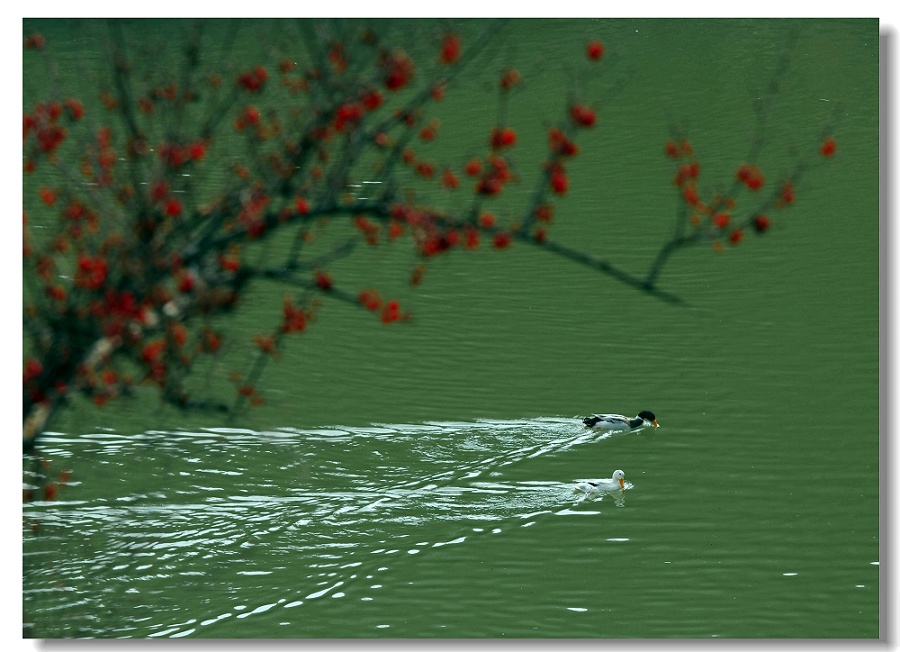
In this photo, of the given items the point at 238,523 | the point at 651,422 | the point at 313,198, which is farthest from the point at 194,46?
the point at 651,422

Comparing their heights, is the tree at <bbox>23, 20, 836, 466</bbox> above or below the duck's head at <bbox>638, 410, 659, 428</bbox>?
above

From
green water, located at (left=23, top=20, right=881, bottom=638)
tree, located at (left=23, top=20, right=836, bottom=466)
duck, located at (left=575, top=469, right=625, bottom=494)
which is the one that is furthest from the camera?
duck, located at (left=575, top=469, right=625, bottom=494)

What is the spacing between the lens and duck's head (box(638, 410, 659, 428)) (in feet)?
25.3

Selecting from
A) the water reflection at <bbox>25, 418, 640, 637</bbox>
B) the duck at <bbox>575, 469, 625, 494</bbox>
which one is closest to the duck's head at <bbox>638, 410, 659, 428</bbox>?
the water reflection at <bbox>25, 418, 640, 637</bbox>

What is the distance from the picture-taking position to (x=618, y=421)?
7.96 m

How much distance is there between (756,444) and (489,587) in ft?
6.97

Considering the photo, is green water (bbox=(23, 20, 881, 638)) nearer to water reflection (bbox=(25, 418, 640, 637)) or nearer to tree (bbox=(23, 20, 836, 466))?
water reflection (bbox=(25, 418, 640, 637))

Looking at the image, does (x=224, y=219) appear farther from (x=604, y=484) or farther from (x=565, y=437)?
(x=565, y=437)

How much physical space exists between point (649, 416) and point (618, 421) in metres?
0.27

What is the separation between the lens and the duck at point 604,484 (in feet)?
23.1

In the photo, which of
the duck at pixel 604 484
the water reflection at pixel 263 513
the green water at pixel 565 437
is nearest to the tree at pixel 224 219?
the green water at pixel 565 437

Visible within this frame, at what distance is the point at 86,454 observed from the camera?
6.78 metres

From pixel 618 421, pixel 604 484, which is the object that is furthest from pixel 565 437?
pixel 604 484

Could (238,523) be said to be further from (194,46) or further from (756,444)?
(194,46)
